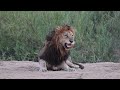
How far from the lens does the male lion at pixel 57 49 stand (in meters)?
6.79

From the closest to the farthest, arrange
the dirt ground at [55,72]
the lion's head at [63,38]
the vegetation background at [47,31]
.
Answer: the dirt ground at [55,72], the lion's head at [63,38], the vegetation background at [47,31]

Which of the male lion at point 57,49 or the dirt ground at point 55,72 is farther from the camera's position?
the male lion at point 57,49

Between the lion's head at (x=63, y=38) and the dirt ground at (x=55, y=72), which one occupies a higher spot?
the lion's head at (x=63, y=38)

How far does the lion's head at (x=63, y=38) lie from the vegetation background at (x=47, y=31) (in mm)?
1002

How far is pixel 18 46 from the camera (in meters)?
8.00

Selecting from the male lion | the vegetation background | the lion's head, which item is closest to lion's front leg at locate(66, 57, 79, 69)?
the male lion

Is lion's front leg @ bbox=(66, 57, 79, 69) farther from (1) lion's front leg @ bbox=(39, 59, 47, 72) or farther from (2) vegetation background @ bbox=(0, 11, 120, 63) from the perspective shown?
(2) vegetation background @ bbox=(0, 11, 120, 63)

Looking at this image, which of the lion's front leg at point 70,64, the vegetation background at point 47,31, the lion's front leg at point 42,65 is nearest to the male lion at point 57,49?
the lion's front leg at point 42,65

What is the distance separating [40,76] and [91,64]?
1.45 m

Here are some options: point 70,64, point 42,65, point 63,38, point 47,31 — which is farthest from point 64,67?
point 47,31

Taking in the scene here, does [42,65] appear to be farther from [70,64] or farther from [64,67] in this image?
[70,64]

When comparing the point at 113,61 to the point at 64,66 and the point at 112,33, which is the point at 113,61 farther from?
the point at 64,66

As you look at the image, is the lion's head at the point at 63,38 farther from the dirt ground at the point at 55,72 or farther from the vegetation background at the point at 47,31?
the vegetation background at the point at 47,31
